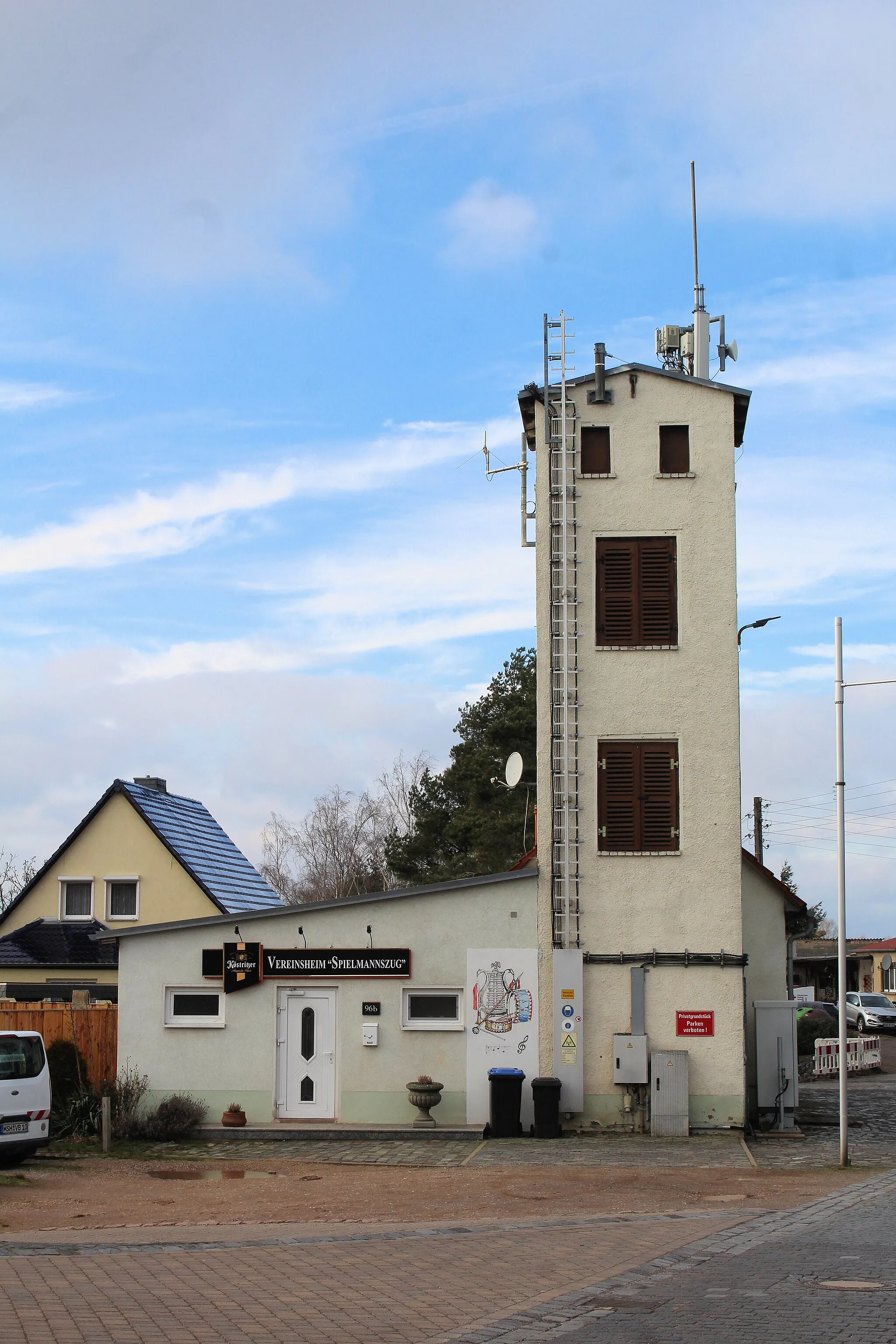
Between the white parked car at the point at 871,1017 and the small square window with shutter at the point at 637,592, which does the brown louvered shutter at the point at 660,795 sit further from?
the white parked car at the point at 871,1017

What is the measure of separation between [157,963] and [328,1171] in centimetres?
589

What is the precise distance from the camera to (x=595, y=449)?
2464 centimetres

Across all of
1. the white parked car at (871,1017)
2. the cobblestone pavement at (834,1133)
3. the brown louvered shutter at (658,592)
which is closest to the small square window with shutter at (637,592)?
the brown louvered shutter at (658,592)

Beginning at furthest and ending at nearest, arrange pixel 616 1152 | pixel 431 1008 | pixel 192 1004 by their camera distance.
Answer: pixel 192 1004
pixel 431 1008
pixel 616 1152

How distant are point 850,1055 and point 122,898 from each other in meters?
21.0

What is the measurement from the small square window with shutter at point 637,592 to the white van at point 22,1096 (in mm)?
10835

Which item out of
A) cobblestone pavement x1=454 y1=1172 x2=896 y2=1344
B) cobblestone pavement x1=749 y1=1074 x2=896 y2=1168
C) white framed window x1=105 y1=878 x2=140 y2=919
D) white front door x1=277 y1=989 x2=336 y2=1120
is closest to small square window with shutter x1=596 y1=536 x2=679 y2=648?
white front door x1=277 y1=989 x2=336 y2=1120

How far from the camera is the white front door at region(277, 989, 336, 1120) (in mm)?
23359

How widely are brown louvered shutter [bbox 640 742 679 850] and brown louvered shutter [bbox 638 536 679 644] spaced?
1.82 metres

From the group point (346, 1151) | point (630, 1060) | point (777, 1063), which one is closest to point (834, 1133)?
point (777, 1063)

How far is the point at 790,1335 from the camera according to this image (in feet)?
30.7

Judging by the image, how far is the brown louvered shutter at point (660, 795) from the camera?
23516 millimetres

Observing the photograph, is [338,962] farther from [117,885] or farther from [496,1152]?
[117,885]

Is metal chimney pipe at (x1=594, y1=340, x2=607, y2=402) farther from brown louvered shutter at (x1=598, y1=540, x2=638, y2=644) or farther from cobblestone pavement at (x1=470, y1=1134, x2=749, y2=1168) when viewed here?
cobblestone pavement at (x1=470, y1=1134, x2=749, y2=1168)
